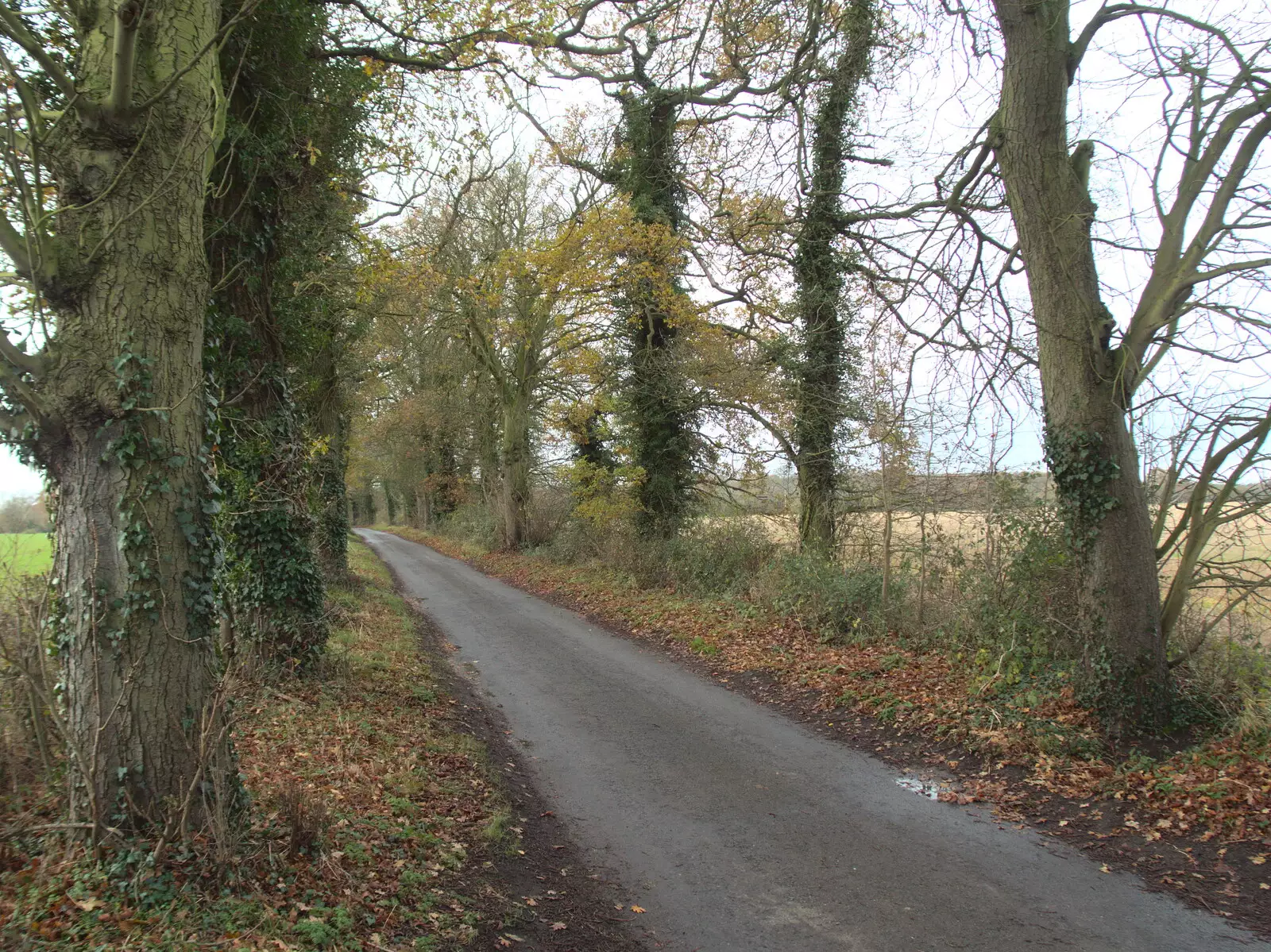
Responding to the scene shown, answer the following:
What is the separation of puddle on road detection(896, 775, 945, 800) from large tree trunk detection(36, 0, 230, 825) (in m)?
5.24

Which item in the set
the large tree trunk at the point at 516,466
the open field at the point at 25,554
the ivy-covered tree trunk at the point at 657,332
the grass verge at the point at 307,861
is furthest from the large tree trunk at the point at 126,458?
the large tree trunk at the point at 516,466

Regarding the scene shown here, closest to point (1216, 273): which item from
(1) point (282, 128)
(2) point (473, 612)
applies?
(1) point (282, 128)

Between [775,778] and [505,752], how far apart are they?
2665mm

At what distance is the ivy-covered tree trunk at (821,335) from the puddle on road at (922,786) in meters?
6.84

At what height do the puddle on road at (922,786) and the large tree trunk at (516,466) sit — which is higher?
the large tree trunk at (516,466)

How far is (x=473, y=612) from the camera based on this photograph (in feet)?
49.9

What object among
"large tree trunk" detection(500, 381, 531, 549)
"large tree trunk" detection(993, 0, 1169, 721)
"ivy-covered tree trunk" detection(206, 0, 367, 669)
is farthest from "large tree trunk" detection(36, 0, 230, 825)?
"large tree trunk" detection(500, 381, 531, 549)

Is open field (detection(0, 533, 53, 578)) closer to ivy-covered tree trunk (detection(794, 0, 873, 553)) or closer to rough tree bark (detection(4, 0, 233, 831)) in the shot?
rough tree bark (detection(4, 0, 233, 831))

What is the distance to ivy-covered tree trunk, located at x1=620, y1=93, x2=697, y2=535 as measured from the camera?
1616 centimetres

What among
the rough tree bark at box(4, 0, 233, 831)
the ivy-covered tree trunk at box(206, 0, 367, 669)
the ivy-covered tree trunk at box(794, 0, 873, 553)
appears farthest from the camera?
the ivy-covered tree trunk at box(794, 0, 873, 553)

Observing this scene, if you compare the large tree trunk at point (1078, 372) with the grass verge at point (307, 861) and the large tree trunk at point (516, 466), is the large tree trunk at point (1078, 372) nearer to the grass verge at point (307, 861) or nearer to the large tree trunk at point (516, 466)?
the grass verge at point (307, 861)

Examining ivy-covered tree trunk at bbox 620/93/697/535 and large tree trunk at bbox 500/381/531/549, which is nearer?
ivy-covered tree trunk at bbox 620/93/697/535

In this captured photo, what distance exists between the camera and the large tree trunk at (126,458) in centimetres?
353

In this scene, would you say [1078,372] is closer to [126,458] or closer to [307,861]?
Answer: [307,861]
